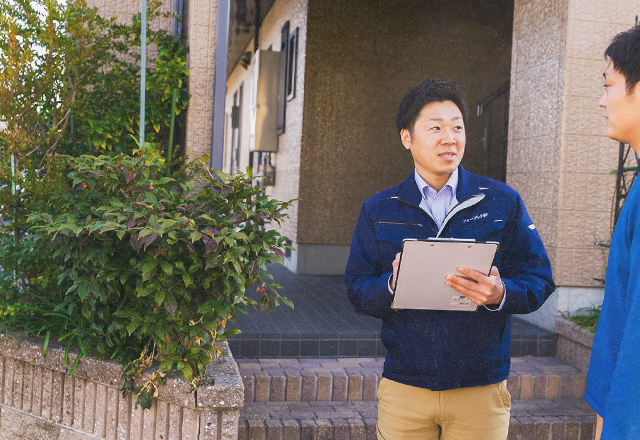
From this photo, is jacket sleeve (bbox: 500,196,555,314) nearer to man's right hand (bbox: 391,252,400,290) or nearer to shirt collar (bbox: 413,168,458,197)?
shirt collar (bbox: 413,168,458,197)

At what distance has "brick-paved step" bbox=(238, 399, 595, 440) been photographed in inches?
114

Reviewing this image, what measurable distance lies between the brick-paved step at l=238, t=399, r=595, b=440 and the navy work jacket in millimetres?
1287

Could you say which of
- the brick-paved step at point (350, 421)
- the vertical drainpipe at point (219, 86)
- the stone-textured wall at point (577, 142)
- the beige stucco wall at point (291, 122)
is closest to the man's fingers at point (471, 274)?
the brick-paved step at point (350, 421)

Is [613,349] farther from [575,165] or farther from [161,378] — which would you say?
[575,165]

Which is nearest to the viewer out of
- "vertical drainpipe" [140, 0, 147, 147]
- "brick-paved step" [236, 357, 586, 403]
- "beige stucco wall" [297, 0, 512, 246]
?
"vertical drainpipe" [140, 0, 147, 147]

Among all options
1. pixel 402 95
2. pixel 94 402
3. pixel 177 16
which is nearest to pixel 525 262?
pixel 94 402

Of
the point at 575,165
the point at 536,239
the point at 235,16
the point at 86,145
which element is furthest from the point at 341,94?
the point at 536,239

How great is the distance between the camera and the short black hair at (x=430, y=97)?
5.89 feet

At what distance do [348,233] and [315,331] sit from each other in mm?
3148

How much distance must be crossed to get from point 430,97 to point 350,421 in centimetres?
188

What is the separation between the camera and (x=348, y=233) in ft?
22.3

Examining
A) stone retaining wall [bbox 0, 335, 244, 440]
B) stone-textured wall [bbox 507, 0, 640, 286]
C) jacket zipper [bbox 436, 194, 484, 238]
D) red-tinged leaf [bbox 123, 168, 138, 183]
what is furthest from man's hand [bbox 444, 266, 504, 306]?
stone-textured wall [bbox 507, 0, 640, 286]

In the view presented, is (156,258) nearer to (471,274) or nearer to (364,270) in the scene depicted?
(364,270)

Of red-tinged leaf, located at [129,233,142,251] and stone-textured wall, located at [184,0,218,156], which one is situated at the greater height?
stone-textured wall, located at [184,0,218,156]
